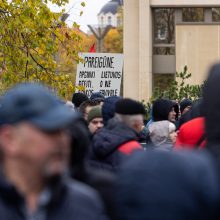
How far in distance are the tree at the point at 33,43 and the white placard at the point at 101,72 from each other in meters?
1.29

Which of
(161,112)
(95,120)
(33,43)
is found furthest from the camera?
(33,43)

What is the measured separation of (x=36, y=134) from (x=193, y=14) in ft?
Answer: 111

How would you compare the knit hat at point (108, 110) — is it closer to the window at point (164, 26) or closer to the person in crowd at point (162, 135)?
the person in crowd at point (162, 135)

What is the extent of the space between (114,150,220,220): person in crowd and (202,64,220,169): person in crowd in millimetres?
955

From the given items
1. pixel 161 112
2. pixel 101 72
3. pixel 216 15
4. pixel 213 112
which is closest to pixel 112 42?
pixel 216 15

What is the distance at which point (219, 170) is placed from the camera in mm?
3488

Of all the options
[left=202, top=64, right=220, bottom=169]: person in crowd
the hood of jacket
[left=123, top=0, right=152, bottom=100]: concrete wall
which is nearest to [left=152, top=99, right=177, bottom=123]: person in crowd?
the hood of jacket

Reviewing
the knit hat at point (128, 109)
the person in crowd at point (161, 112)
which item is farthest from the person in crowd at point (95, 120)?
the knit hat at point (128, 109)

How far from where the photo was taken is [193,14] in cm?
3700

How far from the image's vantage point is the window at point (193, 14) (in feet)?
120

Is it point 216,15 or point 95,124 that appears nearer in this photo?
point 95,124

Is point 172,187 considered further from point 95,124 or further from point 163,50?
point 163,50

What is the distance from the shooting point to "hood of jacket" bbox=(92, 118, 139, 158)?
22.2ft

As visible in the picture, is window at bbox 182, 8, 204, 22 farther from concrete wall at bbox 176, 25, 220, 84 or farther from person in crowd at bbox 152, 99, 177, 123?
person in crowd at bbox 152, 99, 177, 123
